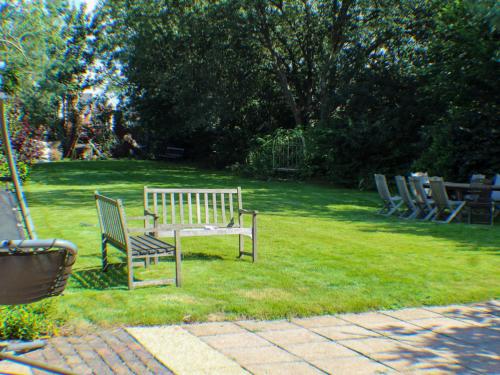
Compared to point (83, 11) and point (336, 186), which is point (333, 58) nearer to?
point (336, 186)

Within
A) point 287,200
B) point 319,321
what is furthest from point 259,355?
point 287,200

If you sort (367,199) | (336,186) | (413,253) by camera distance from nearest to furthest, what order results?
(413,253), (367,199), (336,186)

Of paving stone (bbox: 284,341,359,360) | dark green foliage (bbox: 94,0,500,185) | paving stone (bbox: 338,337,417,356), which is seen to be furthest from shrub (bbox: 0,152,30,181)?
paving stone (bbox: 338,337,417,356)

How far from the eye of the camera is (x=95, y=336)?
15.3 ft

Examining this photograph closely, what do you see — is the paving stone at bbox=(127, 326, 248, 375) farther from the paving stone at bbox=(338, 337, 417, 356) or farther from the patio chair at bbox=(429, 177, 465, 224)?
the patio chair at bbox=(429, 177, 465, 224)

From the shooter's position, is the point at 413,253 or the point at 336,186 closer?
the point at 413,253

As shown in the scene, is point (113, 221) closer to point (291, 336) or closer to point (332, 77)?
point (291, 336)

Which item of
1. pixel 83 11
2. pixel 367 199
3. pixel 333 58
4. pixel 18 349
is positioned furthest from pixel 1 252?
pixel 83 11

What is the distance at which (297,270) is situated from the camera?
7258mm

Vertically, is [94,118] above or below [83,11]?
below

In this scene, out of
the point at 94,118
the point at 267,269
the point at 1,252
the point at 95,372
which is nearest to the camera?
the point at 1,252

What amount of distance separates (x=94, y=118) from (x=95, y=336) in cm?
4016

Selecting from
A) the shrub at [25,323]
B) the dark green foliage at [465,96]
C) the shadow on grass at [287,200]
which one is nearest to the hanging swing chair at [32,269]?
the shrub at [25,323]

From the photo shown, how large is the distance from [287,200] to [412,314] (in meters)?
10.6
